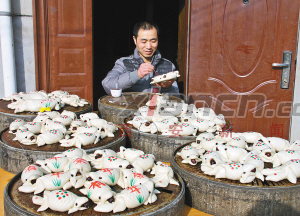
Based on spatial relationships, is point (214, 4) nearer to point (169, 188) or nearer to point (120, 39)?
point (169, 188)

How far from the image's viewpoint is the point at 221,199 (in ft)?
6.15

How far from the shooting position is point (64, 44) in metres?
4.55

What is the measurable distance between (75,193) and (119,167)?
14.7 inches

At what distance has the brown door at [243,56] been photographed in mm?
4480

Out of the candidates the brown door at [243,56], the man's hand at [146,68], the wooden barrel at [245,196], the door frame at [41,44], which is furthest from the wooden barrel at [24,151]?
the brown door at [243,56]

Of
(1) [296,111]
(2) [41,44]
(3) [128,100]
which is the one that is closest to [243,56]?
(1) [296,111]

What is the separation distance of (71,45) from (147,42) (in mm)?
1259

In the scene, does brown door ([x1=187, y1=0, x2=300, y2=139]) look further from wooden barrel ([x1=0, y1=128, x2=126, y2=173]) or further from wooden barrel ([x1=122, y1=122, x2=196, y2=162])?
wooden barrel ([x1=0, y1=128, x2=126, y2=173])

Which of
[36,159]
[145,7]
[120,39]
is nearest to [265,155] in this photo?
[36,159]

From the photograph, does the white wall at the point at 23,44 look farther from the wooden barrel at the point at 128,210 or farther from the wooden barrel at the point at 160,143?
the wooden barrel at the point at 128,210

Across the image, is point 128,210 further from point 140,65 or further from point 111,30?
point 111,30

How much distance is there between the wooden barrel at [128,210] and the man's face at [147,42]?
112 inches

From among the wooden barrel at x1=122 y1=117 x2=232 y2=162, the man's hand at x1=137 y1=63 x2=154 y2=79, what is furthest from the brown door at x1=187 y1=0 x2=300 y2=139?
the wooden barrel at x1=122 y1=117 x2=232 y2=162

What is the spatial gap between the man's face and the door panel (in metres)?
0.89
